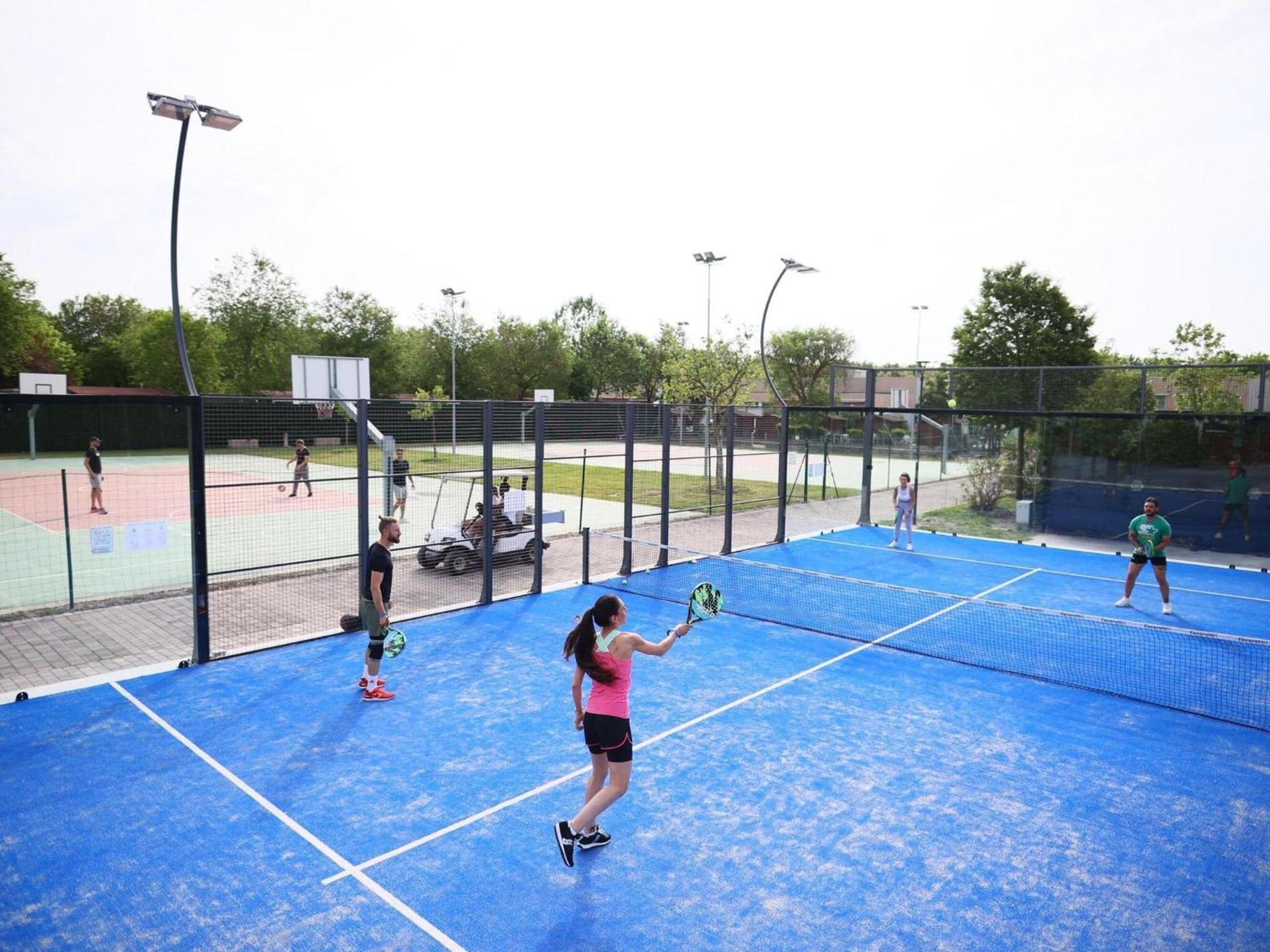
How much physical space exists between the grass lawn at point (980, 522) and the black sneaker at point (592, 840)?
1813cm

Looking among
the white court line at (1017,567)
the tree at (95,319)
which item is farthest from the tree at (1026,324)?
the tree at (95,319)

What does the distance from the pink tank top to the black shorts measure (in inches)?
1.7

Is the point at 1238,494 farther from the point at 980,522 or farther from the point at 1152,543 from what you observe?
the point at 1152,543

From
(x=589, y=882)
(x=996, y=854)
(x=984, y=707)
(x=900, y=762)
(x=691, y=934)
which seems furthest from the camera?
(x=984, y=707)

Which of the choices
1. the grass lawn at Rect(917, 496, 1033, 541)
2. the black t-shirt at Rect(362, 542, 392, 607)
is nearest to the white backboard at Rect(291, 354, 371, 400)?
the black t-shirt at Rect(362, 542, 392, 607)

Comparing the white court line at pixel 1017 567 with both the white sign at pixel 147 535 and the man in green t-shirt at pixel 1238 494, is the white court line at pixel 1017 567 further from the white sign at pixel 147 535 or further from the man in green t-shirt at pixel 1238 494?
the white sign at pixel 147 535

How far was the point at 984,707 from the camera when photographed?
962 cm

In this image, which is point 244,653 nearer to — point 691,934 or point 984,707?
point 691,934

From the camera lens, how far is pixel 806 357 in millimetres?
75375

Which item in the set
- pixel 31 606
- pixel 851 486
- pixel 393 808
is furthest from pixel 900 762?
pixel 851 486

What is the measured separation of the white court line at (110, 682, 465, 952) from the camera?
5.43 metres

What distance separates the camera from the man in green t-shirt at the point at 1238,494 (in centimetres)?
1872

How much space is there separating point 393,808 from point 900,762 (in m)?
4.81

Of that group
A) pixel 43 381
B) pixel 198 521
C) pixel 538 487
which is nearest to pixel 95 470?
pixel 43 381
